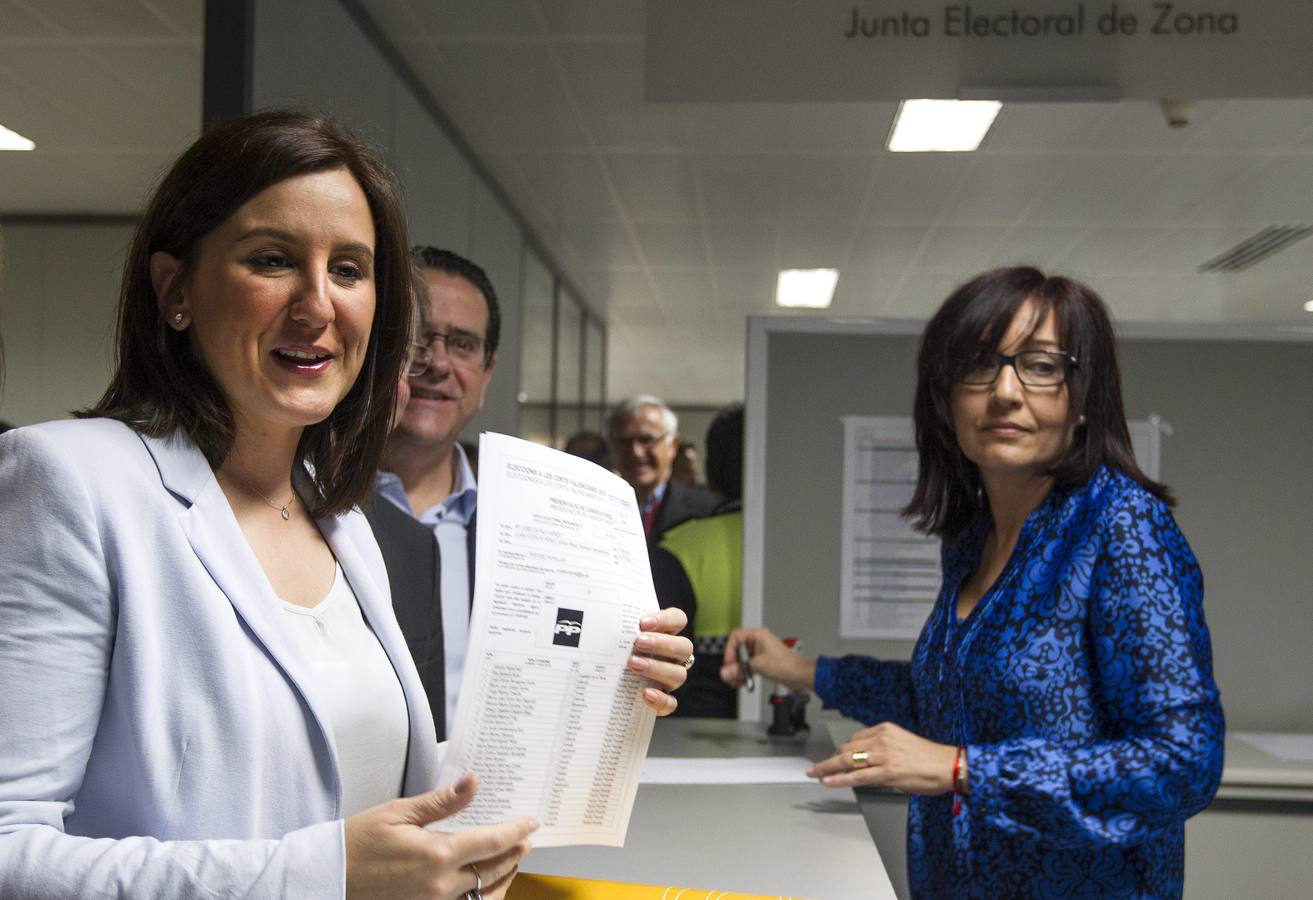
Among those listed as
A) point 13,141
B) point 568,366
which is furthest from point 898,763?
point 568,366

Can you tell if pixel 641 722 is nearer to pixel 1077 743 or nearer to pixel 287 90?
pixel 1077 743

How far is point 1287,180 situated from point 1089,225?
1.10 m

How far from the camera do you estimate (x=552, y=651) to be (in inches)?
36.8

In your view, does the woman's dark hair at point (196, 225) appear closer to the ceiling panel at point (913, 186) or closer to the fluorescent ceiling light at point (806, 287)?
the ceiling panel at point (913, 186)

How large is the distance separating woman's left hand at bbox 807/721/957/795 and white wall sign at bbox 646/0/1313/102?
4.37 feet

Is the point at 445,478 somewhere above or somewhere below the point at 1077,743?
above

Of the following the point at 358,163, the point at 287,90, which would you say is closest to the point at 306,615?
the point at 358,163

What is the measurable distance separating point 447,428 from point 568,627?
111 cm

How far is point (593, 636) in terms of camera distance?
3.17ft

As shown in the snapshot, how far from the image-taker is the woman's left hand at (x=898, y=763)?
152cm

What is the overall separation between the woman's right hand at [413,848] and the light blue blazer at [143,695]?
0.02m

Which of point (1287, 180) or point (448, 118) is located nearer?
point (448, 118)

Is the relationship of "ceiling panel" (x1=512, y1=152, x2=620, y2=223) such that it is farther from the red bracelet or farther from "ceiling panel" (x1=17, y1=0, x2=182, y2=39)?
the red bracelet

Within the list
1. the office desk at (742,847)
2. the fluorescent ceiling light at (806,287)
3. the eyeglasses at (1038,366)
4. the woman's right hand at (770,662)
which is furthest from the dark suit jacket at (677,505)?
the fluorescent ceiling light at (806,287)
